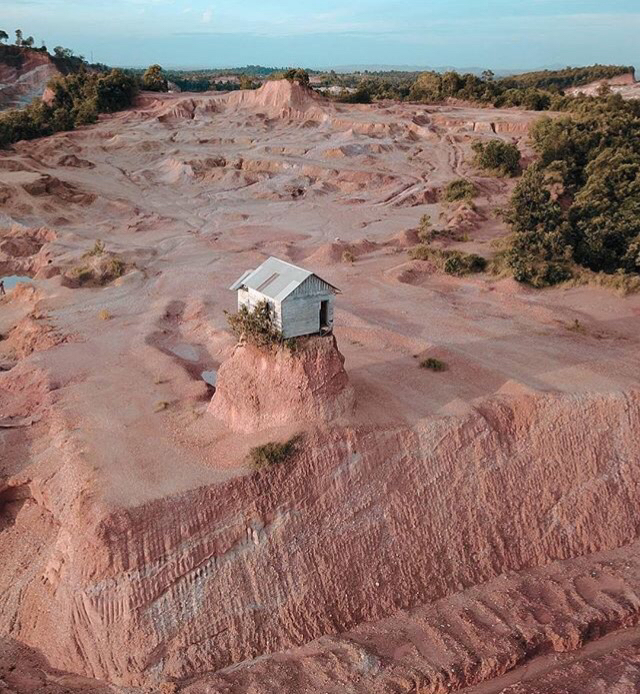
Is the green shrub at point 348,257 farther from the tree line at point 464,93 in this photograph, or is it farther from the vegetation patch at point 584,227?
the tree line at point 464,93

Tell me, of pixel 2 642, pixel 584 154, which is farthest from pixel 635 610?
pixel 584 154

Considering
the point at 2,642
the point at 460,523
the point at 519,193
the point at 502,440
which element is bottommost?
the point at 2,642

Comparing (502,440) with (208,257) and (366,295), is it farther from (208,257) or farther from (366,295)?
(208,257)

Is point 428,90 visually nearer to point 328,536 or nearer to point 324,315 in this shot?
point 324,315

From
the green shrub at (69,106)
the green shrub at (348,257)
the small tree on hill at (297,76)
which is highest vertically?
the small tree on hill at (297,76)

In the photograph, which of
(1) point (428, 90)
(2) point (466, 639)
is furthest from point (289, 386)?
(1) point (428, 90)

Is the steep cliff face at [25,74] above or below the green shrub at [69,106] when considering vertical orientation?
above

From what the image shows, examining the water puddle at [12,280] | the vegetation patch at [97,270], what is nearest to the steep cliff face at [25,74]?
the water puddle at [12,280]
